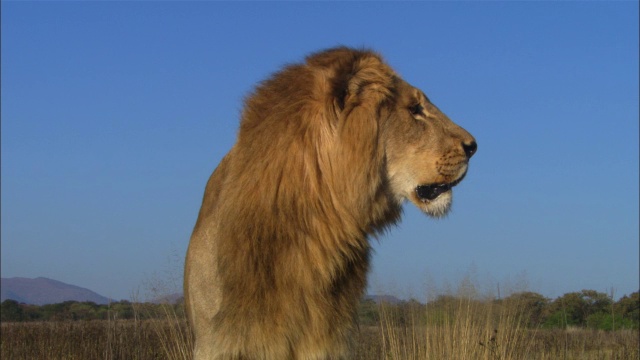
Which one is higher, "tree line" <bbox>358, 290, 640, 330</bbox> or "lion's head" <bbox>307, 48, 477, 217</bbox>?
"lion's head" <bbox>307, 48, 477, 217</bbox>

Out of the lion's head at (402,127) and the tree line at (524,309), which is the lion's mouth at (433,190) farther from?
the tree line at (524,309)

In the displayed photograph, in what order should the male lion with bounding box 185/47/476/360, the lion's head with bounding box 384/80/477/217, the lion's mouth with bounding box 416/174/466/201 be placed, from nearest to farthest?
1. the male lion with bounding box 185/47/476/360
2. the lion's head with bounding box 384/80/477/217
3. the lion's mouth with bounding box 416/174/466/201

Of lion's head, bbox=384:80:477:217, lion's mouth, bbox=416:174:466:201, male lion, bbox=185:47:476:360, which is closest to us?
male lion, bbox=185:47:476:360

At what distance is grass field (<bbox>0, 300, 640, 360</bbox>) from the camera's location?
23.0 feet

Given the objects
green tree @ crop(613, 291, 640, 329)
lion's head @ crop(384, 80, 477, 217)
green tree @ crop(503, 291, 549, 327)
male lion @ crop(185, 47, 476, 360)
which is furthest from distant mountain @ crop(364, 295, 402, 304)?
green tree @ crop(613, 291, 640, 329)

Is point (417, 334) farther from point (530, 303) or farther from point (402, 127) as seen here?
point (402, 127)

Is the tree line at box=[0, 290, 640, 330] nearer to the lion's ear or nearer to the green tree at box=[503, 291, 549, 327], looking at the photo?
the green tree at box=[503, 291, 549, 327]

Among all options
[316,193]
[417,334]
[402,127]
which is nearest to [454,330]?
[417,334]

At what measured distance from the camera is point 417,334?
7.53m

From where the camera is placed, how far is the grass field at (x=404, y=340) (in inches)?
276

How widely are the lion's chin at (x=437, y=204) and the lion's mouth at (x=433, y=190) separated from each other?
0.01 meters

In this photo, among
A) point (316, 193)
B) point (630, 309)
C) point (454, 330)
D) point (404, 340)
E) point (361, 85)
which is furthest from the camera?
point (630, 309)

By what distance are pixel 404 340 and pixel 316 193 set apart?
3.56 m

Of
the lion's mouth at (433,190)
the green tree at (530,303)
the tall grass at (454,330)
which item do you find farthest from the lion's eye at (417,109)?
the green tree at (530,303)
